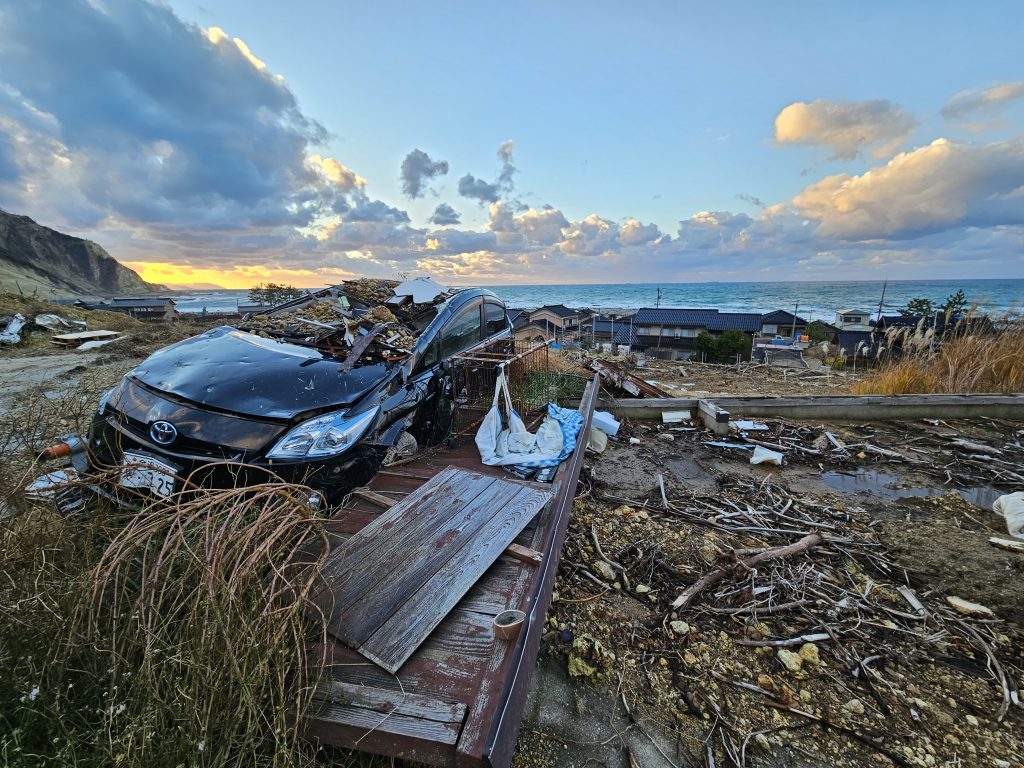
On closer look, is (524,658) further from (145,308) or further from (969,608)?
(145,308)

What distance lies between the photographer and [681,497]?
4.18m

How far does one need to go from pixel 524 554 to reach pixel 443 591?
0.49m

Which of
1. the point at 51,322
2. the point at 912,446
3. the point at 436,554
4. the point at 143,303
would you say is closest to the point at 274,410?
the point at 436,554

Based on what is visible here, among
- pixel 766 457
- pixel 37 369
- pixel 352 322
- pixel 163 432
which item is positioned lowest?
pixel 766 457

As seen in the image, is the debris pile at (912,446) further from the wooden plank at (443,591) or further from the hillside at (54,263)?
the hillside at (54,263)

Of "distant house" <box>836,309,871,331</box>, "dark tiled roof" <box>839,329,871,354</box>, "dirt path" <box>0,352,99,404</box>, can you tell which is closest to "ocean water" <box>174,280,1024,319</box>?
"distant house" <box>836,309,871,331</box>

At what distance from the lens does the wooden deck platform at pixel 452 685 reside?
1.35 meters

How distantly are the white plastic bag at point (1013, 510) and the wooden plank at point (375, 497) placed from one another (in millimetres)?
5064

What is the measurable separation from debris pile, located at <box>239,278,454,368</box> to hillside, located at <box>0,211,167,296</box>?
5940 centimetres

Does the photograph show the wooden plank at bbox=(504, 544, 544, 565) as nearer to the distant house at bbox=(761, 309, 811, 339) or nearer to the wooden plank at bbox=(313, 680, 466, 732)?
the wooden plank at bbox=(313, 680, 466, 732)

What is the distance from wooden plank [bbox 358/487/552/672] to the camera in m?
1.67

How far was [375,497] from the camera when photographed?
9.11 ft

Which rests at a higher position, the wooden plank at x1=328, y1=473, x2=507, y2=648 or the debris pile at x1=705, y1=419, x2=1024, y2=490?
the wooden plank at x1=328, y1=473, x2=507, y2=648

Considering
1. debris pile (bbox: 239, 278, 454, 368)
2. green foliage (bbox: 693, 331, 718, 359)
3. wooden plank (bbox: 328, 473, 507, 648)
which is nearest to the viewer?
wooden plank (bbox: 328, 473, 507, 648)
